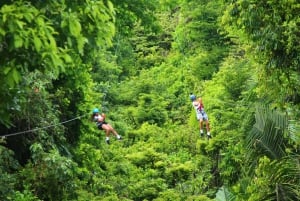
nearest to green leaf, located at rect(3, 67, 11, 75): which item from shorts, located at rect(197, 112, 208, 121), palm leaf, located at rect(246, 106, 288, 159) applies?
palm leaf, located at rect(246, 106, 288, 159)

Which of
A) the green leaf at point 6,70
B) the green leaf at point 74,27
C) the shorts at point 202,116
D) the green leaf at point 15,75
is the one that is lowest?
the green leaf at point 15,75

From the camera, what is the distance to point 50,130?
12500 mm

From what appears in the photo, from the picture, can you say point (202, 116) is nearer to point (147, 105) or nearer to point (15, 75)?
point (147, 105)

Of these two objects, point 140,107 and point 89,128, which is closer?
point 89,128

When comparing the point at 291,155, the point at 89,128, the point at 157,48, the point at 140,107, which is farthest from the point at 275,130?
the point at 157,48

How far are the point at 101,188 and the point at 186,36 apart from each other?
615 inches

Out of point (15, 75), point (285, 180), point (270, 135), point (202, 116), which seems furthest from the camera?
point (202, 116)

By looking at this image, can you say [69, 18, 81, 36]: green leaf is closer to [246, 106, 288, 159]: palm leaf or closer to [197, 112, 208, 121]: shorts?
[246, 106, 288, 159]: palm leaf

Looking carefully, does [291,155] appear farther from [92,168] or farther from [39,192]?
[92,168]

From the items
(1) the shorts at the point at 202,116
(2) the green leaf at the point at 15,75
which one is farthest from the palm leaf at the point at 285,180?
(1) the shorts at the point at 202,116

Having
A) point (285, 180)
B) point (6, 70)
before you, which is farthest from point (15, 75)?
point (285, 180)

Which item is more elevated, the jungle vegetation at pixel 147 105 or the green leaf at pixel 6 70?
the jungle vegetation at pixel 147 105

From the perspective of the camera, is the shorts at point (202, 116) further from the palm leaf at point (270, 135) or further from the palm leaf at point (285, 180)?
the palm leaf at point (285, 180)

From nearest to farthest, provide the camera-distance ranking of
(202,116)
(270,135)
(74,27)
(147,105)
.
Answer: (74,27), (270,135), (202,116), (147,105)
